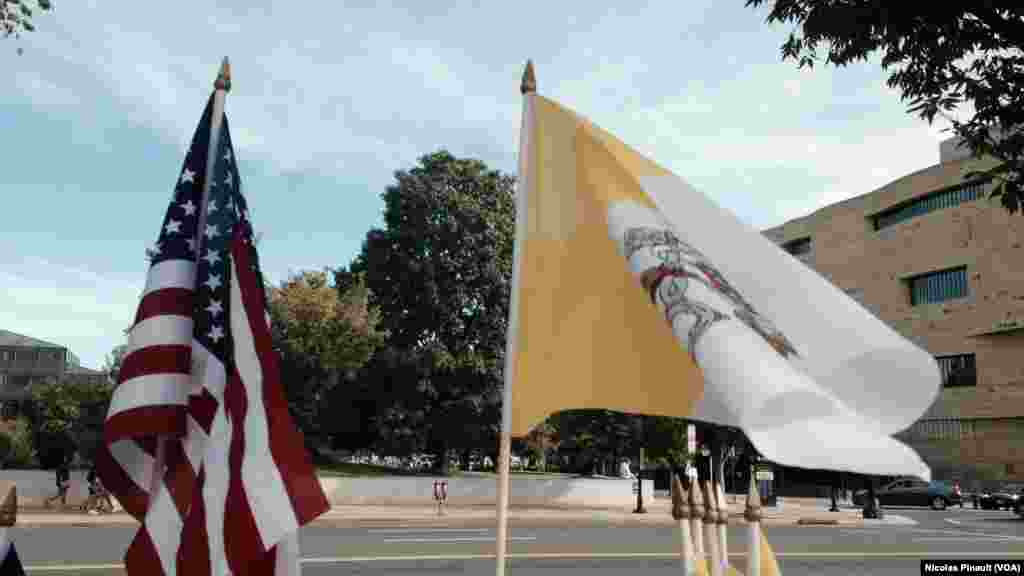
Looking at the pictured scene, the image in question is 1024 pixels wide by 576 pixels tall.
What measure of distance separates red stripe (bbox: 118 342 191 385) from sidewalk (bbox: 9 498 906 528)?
1929 cm

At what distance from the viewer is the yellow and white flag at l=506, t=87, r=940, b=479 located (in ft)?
9.04

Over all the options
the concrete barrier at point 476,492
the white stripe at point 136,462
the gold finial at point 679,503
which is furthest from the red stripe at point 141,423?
the concrete barrier at point 476,492

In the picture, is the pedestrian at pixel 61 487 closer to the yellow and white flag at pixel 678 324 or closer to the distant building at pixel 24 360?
the yellow and white flag at pixel 678 324

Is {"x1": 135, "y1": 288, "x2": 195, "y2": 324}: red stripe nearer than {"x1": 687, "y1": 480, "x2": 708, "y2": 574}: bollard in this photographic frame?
No

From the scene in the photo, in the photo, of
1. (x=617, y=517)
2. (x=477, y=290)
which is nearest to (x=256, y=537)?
(x=617, y=517)

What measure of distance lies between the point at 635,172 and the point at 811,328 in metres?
1.20

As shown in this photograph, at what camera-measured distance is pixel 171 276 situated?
4.45 m

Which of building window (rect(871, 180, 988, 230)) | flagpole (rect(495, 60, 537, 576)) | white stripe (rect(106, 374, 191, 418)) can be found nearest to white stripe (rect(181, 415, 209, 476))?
white stripe (rect(106, 374, 191, 418))

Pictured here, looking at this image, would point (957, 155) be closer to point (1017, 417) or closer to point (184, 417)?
point (1017, 417)

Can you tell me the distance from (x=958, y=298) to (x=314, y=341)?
3922 cm

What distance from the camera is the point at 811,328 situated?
11.5 ft

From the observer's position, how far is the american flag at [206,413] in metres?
3.88

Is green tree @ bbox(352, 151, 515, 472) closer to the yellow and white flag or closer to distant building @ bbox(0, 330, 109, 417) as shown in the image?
the yellow and white flag

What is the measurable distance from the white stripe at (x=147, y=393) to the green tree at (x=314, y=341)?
2925 centimetres
